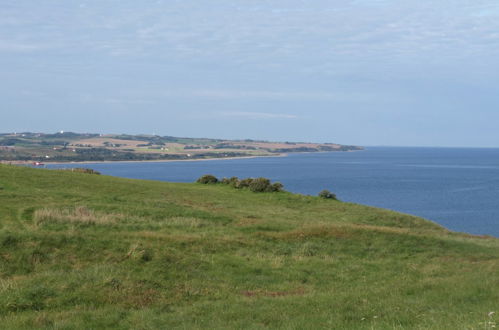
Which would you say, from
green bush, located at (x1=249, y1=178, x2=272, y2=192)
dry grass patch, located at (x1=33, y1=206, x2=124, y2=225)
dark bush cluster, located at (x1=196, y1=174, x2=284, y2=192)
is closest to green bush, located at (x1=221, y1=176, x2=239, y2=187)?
dark bush cluster, located at (x1=196, y1=174, x2=284, y2=192)

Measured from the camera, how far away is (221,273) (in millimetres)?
16531

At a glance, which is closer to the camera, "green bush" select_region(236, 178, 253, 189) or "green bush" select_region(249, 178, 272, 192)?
"green bush" select_region(249, 178, 272, 192)

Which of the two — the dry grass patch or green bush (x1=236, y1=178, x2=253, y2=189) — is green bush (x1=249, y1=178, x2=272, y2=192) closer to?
green bush (x1=236, y1=178, x2=253, y2=189)

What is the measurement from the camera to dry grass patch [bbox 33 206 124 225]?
23.5 meters

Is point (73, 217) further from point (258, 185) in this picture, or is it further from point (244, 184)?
point (244, 184)

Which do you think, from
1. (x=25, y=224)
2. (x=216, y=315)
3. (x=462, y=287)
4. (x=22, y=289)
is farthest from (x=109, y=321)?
(x=25, y=224)

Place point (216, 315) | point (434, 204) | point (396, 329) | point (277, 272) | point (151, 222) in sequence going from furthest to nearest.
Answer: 1. point (434, 204)
2. point (151, 222)
3. point (277, 272)
4. point (216, 315)
5. point (396, 329)

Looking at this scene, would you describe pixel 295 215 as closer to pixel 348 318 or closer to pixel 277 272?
pixel 277 272

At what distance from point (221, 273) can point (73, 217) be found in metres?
10.0

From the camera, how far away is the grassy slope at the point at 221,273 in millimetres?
11609

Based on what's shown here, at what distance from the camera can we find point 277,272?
17.3 metres

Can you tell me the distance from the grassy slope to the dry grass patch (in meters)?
0.08

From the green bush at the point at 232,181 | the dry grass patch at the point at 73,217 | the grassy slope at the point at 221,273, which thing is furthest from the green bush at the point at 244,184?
the dry grass patch at the point at 73,217

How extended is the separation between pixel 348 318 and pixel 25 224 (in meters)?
16.3
